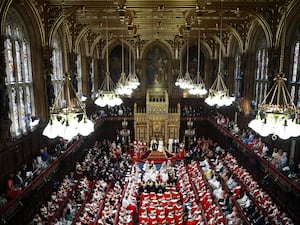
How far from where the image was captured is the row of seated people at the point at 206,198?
12.6 meters

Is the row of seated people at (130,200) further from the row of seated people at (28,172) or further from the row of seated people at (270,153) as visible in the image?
the row of seated people at (270,153)

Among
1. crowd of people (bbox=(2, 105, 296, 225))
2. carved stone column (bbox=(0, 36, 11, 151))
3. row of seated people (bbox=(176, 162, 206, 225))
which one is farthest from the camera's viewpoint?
row of seated people (bbox=(176, 162, 206, 225))

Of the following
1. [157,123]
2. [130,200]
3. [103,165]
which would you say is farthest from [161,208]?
[157,123]

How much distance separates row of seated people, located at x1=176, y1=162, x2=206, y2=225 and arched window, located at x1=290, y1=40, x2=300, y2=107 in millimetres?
6433

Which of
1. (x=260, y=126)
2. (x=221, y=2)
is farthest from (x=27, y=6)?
(x=260, y=126)

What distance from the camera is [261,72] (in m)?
18.2

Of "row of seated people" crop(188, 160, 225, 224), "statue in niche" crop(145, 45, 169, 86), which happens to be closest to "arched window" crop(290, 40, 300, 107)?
"row of seated people" crop(188, 160, 225, 224)

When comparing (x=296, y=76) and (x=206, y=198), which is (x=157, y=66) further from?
(x=206, y=198)

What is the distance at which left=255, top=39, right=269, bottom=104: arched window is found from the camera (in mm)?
17484

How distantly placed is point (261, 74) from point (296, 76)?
4580mm

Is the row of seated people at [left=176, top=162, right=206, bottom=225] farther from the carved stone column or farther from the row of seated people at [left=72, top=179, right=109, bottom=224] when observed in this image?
the carved stone column

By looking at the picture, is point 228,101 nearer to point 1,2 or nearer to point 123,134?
point 1,2

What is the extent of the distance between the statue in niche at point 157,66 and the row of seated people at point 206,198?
11.5 meters

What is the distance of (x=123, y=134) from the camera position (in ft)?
77.5
